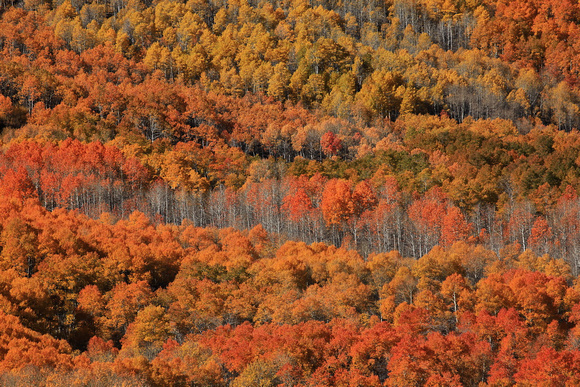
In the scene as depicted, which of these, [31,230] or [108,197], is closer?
[31,230]

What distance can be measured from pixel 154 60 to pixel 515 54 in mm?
90242

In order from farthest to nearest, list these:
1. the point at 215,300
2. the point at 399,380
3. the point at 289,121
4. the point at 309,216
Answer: the point at 289,121, the point at 309,216, the point at 215,300, the point at 399,380

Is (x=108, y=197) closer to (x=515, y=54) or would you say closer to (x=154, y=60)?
(x=154, y=60)

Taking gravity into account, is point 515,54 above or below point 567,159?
above

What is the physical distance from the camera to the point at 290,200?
11769 centimetres

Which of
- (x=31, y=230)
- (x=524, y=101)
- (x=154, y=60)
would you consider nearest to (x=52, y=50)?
(x=154, y=60)

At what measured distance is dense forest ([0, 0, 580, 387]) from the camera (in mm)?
74188

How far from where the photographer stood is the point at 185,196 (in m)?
123

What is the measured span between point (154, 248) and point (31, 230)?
1635cm

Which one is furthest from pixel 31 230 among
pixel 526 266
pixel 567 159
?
pixel 567 159

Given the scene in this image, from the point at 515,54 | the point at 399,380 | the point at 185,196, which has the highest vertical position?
the point at 515,54

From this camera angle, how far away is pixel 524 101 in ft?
518

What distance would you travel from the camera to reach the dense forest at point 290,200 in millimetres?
74188

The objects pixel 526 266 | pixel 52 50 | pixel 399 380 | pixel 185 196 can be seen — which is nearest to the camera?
pixel 399 380
